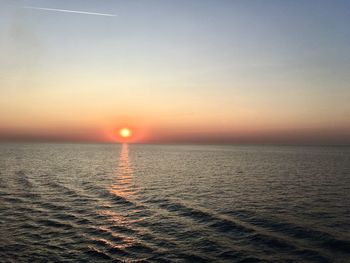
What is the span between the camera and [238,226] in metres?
Result: 27.5

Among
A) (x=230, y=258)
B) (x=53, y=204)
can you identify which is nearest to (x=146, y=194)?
(x=53, y=204)

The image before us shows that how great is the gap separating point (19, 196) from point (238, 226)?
30779mm

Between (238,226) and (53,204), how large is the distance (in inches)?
893

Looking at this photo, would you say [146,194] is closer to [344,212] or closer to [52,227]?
[52,227]

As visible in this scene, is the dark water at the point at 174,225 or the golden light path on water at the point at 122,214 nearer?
the dark water at the point at 174,225

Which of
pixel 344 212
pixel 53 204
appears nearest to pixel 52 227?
pixel 53 204

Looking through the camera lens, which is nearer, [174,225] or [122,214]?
[174,225]

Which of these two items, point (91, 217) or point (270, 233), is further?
point (91, 217)

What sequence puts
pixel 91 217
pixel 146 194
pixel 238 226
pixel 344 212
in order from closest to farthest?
pixel 238 226 < pixel 91 217 < pixel 344 212 < pixel 146 194

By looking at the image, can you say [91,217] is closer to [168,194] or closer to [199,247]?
[199,247]

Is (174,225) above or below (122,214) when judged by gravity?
above

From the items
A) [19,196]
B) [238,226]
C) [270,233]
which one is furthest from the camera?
[19,196]

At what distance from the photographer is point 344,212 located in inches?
1307

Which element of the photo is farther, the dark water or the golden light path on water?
the golden light path on water
